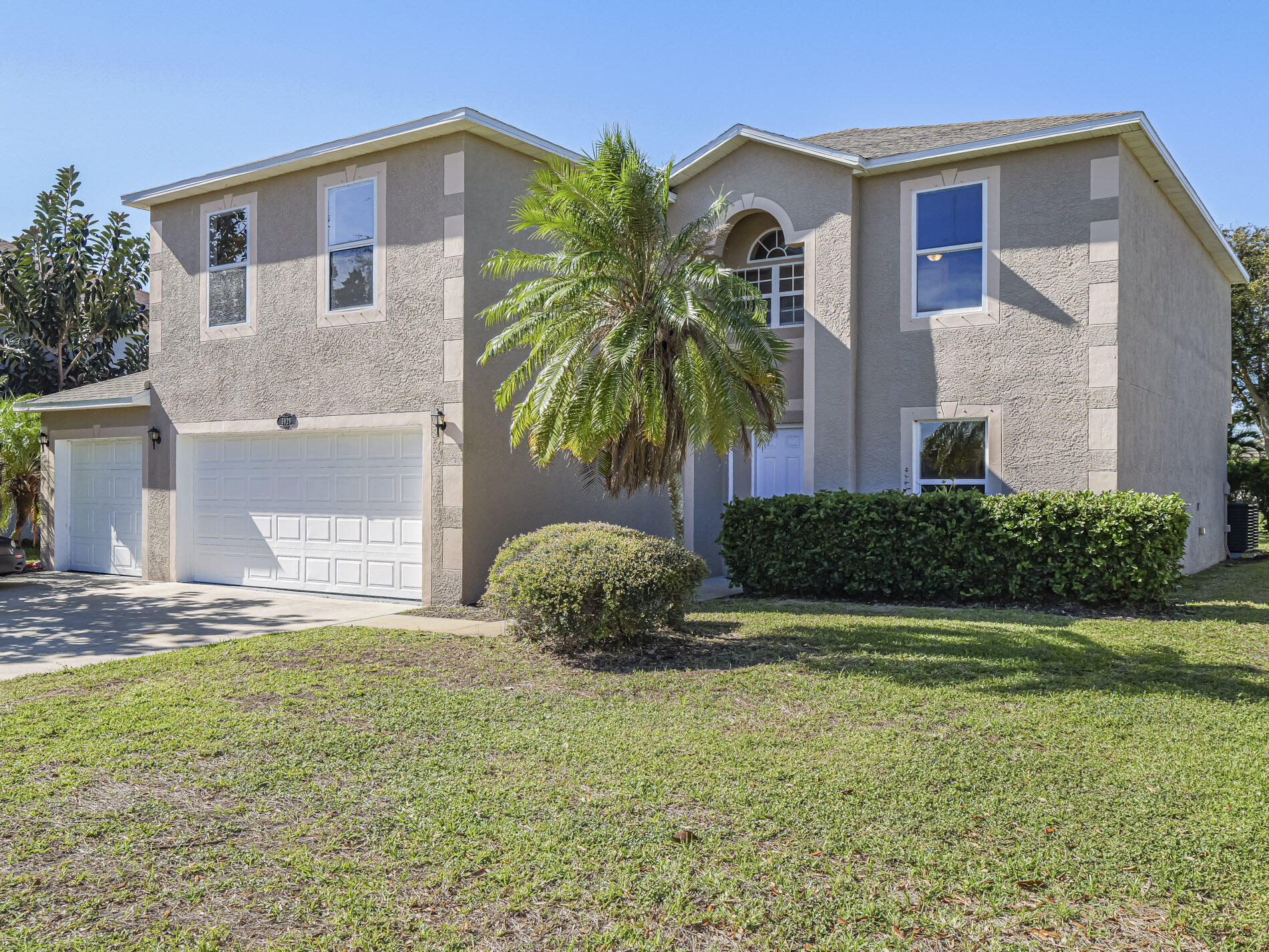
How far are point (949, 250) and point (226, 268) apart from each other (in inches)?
417

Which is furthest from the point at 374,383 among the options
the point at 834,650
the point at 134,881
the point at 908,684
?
the point at 134,881

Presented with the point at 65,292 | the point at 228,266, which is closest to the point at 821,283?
the point at 228,266

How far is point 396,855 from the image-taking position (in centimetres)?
396

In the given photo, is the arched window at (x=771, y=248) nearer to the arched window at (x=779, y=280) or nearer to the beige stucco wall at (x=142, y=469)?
the arched window at (x=779, y=280)

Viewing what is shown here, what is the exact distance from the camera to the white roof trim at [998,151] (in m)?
11.4

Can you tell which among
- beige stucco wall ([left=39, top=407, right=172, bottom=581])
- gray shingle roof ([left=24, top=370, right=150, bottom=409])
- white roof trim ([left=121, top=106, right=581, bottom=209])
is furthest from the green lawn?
gray shingle roof ([left=24, top=370, right=150, bottom=409])

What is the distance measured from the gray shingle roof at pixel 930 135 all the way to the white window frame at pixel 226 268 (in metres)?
8.73

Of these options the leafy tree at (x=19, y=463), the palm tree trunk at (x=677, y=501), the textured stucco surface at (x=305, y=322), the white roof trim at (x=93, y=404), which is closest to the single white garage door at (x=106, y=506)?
the white roof trim at (x=93, y=404)

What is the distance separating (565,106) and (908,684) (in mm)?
10371

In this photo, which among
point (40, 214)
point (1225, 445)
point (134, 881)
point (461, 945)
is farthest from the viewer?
point (40, 214)

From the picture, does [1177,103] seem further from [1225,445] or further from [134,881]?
[134,881]

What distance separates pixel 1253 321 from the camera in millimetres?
26969

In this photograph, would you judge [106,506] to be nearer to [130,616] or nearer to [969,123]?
[130,616]

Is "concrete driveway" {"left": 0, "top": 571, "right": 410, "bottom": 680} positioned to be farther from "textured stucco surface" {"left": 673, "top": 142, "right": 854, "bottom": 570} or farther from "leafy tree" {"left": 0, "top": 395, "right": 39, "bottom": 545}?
"textured stucco surface" {"left": 673, "top": 142, "right": 854, "bottom": 570}
